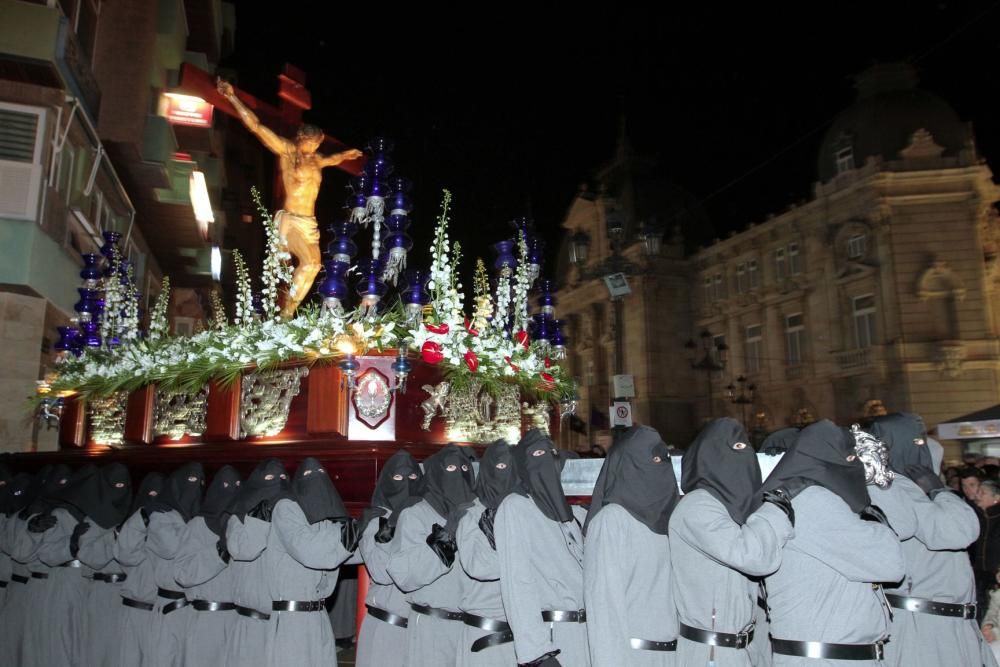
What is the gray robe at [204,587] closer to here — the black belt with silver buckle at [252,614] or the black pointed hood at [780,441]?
the black belt with silver buckle at [252,614]

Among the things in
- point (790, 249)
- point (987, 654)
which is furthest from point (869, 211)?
point (987, 654)

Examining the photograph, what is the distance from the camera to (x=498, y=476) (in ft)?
17.4

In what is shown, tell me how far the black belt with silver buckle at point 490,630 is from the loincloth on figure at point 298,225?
5.42 m

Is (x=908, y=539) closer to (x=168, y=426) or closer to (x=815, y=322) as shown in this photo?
(x=168, y=426)

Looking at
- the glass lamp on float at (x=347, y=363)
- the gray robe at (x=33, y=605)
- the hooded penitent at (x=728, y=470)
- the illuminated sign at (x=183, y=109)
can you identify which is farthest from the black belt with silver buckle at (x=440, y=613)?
Answer: the illuminated sign at (x=183, y=109)

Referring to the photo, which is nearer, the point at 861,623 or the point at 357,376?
the point at 861,623

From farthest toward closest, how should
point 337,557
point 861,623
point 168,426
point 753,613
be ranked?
point 168,426, point 337,557, point 753,613, point 861,623

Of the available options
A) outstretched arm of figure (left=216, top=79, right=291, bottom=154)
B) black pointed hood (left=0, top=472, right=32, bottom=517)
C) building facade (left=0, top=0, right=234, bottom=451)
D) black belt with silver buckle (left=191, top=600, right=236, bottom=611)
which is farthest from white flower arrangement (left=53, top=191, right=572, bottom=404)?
building facade (left=0, top=0, right=234, bottom=451)

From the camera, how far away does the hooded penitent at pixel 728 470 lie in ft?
14.7

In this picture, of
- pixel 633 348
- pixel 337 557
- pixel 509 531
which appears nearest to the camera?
pixel 509 531

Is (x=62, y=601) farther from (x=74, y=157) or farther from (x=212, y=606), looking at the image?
(x=74, y=157)

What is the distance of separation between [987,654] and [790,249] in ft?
109

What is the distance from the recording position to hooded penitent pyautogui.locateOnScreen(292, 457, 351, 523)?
20.2 ft

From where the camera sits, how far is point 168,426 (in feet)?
28.9
